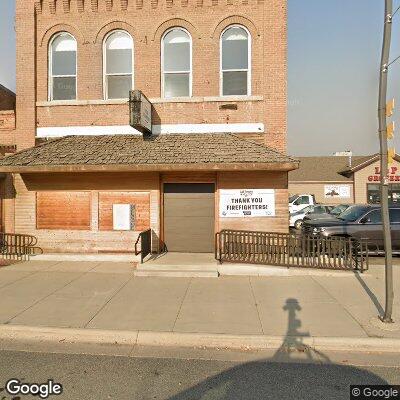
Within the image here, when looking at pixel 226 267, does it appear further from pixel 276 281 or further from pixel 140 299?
pixel 140 299

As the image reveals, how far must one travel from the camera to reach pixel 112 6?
10477 mm

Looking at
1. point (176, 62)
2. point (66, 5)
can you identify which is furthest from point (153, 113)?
point (66, 5)

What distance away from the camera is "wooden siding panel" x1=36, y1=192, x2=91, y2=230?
32.6 ft

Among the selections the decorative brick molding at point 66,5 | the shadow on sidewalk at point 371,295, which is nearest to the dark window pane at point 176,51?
the decorative brick molding at point 66,5

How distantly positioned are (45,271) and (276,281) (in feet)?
20.4

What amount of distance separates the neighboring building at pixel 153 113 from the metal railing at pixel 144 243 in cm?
40

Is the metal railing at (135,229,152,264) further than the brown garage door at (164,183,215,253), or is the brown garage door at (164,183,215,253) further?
the brown garage door at (164,183,215,253)

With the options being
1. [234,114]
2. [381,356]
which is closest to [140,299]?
[381,356]

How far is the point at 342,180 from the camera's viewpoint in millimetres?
34656

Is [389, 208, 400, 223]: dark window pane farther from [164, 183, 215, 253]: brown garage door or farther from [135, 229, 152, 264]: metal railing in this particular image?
[135, 229, 152, 264]: metal railing

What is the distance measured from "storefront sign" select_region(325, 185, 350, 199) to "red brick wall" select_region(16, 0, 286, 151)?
27.7 m

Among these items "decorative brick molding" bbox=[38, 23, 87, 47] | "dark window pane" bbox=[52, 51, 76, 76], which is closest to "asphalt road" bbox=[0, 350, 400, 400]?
"dark window pane" bbox=[52, 51, 76, 76]

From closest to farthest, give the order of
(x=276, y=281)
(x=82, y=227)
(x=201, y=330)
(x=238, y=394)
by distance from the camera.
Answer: (x=238, y=394) < (x=201, y=330) < (x=276, y=281) < (x=82, y=227)

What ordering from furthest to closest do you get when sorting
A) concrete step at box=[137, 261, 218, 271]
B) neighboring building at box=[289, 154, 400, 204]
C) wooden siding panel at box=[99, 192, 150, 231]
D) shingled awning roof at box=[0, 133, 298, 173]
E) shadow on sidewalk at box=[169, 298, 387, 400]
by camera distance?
neighboring building at box=[289, 154, 400, 204] < wooden siding panel at box=[99, 192, 150, 231] < shingled awning roof at box=[0, 133, 298, 173] < concrete step at box=[137, 261, 218, 271] < shadow on sidewalk at box=[169, 298, 387, 400]
